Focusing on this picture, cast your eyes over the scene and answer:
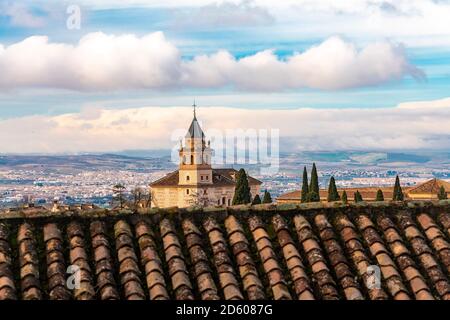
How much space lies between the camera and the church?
18838cm

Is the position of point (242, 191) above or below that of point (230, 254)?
below

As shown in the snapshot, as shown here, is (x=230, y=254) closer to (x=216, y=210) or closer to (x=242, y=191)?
(x=216, y=210)

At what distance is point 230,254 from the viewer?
35.7 ft

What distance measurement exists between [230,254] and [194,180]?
587ft

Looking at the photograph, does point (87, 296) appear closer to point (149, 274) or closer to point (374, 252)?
point (149, 274)

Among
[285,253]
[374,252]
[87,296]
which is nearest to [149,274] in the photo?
[87,296]

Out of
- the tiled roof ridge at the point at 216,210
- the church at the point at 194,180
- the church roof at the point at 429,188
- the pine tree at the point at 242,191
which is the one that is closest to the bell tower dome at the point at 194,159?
the church at the point at 194,180

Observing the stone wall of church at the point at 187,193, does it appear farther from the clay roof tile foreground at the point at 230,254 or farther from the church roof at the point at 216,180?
the clay roof tile foreground at the point at 230,254

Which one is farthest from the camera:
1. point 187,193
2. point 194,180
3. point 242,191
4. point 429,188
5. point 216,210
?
point 194,180

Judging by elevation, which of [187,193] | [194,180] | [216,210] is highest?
[216,210]

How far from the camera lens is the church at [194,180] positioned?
618 feet

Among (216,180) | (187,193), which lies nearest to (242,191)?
(187,193)

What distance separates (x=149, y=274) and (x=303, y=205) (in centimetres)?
198
